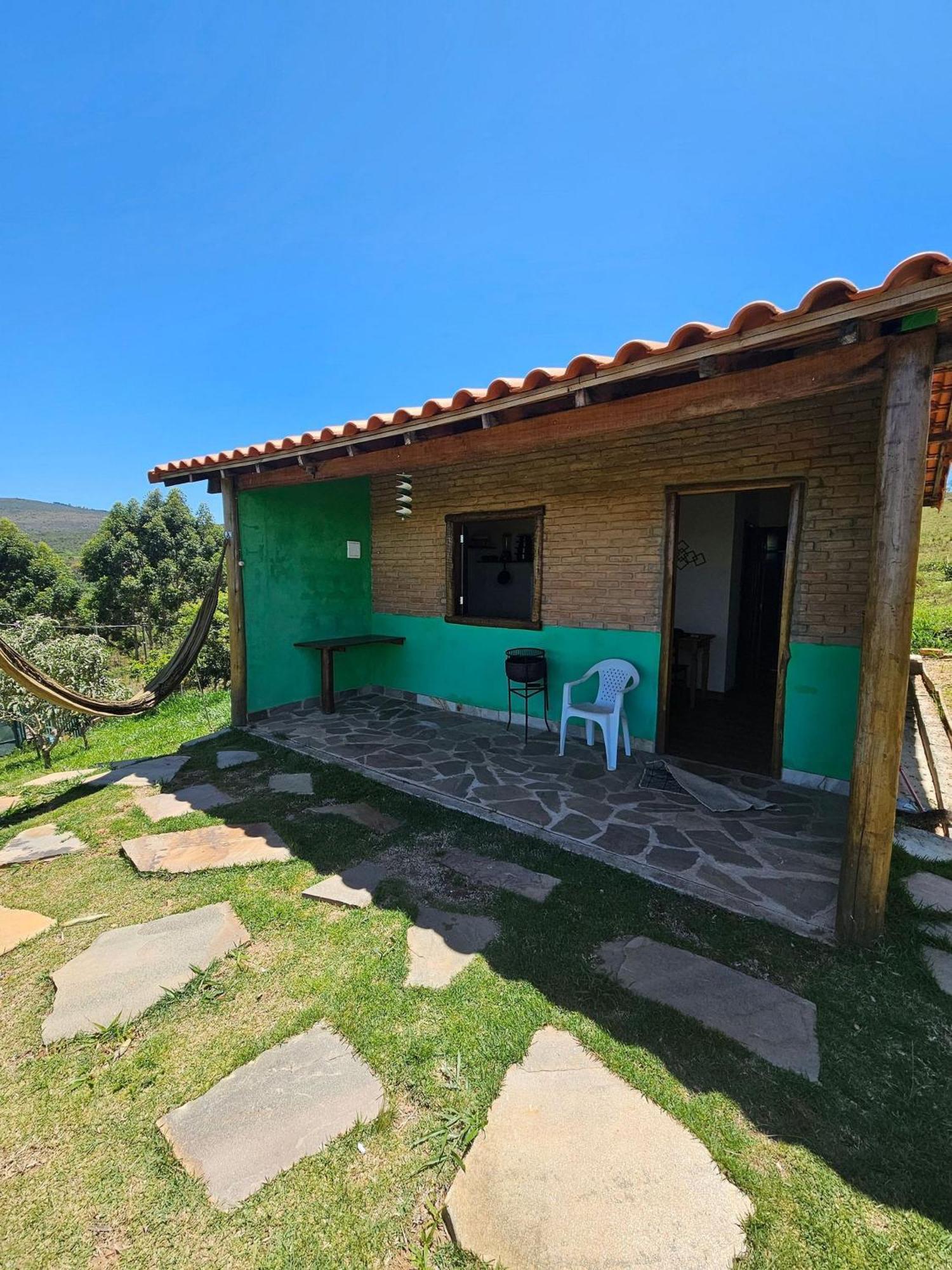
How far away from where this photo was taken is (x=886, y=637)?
2.34 m

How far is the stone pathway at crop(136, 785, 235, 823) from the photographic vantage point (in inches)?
155

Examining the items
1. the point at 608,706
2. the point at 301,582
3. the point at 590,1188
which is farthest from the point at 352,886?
the point at 301,582

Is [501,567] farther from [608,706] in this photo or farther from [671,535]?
[608,706]

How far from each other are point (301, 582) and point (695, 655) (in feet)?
17.2

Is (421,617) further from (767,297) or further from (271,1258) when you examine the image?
(271,1258)

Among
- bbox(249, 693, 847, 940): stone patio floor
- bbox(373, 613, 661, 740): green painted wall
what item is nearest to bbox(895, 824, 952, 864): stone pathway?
bbox(249, 693, 847, 940): stone patio floor

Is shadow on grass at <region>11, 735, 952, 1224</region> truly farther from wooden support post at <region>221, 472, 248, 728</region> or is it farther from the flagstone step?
wooden support post at <region>221, 472, 248, 728</region>

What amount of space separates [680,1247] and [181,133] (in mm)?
10082

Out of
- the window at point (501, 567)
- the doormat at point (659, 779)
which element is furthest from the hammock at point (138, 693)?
A: the doormat at point (659, 779)

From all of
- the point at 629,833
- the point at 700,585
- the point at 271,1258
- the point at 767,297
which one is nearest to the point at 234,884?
the point at 271,1258

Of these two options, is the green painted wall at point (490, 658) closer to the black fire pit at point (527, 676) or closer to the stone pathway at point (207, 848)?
the black fire pit at point (527, 676)

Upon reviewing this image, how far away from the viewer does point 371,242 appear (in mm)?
7598

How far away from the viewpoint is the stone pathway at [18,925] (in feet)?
Answer: 8.53

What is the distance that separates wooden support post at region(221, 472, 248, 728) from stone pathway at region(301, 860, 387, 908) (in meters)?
3.45
